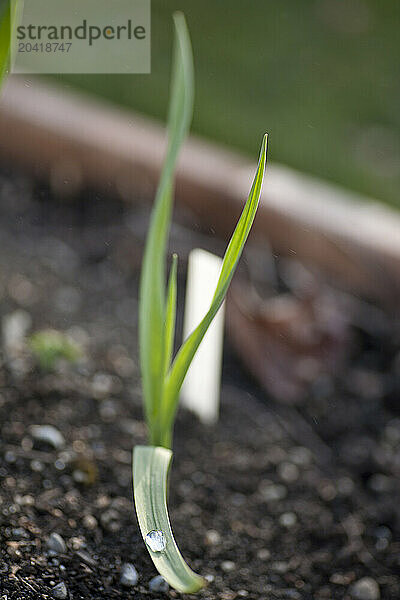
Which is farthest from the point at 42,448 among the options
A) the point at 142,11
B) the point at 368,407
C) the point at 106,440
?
the point at 142,11

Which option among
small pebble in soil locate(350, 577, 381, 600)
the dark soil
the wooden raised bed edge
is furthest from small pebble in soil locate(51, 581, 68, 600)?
the wooden raised bed edge

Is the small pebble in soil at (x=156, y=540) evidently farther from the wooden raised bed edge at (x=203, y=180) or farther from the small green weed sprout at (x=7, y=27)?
the wooden raised bed edge at (x=203, y=180)

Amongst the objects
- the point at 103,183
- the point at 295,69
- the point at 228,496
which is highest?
the point at 295,69

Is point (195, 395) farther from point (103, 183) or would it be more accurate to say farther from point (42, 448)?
point (103, 183)

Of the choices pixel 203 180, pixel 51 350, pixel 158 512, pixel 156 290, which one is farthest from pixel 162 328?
pixel 203 180

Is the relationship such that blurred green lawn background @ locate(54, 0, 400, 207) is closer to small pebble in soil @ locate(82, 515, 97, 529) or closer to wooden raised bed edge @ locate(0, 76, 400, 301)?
wooden raised bed edge @ locate(0, 76, 400, 301)

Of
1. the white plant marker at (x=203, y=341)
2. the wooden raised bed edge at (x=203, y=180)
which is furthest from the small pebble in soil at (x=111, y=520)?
the wooden raised bed edge at (x=203, y=180)
